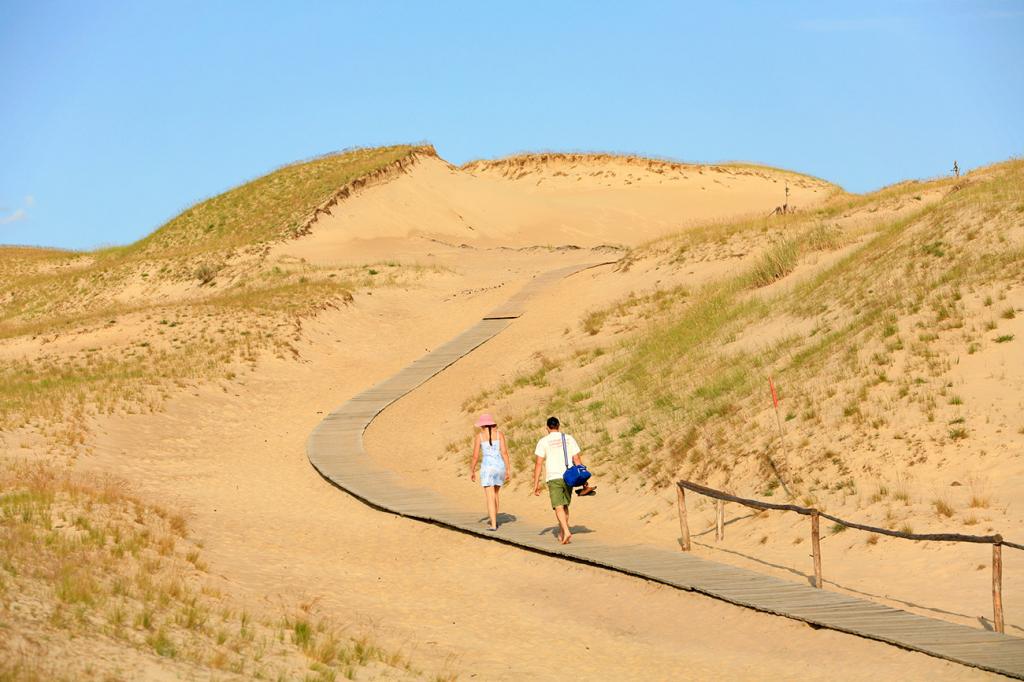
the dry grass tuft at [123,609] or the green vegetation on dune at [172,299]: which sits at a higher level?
the green vegetation on dune at [172,299]

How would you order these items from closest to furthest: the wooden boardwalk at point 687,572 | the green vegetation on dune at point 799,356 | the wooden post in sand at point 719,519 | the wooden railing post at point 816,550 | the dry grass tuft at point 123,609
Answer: the dry grass tuft at point 123,609
the wooden boardwalk at point 687,572
the wooden railing post at point 816,550
the wooden post in sand at point 719,519
the green vegetation on dune at point 799,356

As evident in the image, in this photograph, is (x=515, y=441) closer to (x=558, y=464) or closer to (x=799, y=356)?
(x=799, y=356)

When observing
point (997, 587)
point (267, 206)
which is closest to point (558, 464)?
point (997, 587)

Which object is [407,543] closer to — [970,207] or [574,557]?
[574,557]

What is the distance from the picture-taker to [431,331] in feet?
140

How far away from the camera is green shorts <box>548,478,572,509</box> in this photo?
17.6 m

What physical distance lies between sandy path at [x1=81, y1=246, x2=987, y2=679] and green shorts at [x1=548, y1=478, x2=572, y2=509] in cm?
88

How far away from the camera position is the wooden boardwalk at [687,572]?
11945mm

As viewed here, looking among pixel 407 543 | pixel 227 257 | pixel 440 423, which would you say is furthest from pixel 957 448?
pixel 227 257

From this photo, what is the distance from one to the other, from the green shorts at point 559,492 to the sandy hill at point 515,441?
36.6 inches

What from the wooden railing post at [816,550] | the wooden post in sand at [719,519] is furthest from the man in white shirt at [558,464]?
the wooden railing post at [816,550]

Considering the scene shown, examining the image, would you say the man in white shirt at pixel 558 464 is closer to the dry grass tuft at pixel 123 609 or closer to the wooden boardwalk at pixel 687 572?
the wooden boardwalk at pixel 687 572

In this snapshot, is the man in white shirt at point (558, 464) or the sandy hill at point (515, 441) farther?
the man in white shirt at point (558, 464)

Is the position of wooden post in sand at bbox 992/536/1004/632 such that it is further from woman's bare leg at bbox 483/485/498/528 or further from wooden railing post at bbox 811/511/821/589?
woman's bare leg at bbox 483/485/498/528
